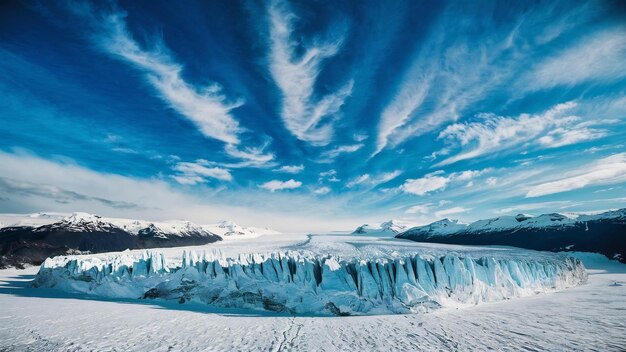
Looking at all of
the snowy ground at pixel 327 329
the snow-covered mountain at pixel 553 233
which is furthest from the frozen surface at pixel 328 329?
the snow-covered mountain at pixel 553 233

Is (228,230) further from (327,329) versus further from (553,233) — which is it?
(327,329)

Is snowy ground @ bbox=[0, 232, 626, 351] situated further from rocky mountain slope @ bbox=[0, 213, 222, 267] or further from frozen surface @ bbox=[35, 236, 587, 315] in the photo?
rocky mountain slope @ bbox=[0, 213, 222, 267]

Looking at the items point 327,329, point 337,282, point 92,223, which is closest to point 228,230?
point 92,223

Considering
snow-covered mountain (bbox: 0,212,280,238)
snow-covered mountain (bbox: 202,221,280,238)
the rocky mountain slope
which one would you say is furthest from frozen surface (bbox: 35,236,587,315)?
snow-covered mountain (bbox: 202,221,280,238)

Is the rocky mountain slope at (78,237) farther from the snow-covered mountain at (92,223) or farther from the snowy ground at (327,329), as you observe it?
the snowy ground at (327,329)

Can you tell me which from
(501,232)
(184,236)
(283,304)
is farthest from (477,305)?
(184,236)
